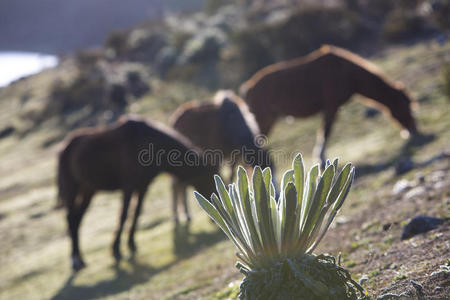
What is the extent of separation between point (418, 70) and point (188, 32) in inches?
1076

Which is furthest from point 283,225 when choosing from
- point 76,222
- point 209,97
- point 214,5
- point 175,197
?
point 214,5

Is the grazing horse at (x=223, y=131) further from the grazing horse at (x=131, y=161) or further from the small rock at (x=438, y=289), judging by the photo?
the small rock at (x=438, y=289)

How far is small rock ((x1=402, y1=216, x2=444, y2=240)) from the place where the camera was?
475 cm

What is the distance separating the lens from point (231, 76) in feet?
91.3

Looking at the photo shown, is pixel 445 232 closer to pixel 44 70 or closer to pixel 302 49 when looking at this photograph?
pixel 302 49

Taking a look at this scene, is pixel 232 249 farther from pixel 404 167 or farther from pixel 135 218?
pixel 404 167

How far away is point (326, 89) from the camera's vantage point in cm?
1187

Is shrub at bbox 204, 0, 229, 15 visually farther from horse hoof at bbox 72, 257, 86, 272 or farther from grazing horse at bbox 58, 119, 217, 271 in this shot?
horse hoof at bbox 72, 257, 86, 272

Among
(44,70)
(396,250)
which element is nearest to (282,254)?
(396,250)

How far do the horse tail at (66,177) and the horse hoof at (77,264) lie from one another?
120 cm

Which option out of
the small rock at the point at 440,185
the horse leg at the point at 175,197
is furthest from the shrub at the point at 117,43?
the small rock at the point at 440,185

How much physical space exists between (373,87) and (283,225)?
9.51 meters

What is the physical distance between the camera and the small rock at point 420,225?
15.6ft

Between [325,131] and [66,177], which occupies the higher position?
[66,177]
